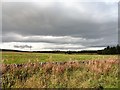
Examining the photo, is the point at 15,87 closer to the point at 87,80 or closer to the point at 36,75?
the point at 36,75

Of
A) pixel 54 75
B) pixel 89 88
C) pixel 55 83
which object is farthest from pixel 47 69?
pixel 89 88

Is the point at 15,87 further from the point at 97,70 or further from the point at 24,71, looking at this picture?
the point at 97,70

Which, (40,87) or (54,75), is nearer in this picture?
(40,87)

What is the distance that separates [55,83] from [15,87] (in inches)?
75.0

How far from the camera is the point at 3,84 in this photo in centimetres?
1434

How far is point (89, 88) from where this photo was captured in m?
14.1

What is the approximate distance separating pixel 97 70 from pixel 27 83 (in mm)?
4409

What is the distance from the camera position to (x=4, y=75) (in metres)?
15.1

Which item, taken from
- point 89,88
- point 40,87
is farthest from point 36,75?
point 89,88

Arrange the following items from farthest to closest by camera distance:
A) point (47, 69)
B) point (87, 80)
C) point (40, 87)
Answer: point (47, 69), point (87, 80), point (40, 87)

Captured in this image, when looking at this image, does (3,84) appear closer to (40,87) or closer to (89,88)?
(40,87)

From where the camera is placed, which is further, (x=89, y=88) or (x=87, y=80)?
(x=87, y=80)

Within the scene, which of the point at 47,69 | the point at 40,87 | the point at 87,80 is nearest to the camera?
the point at 40,87

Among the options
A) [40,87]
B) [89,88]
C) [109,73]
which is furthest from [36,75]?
[109,73]
